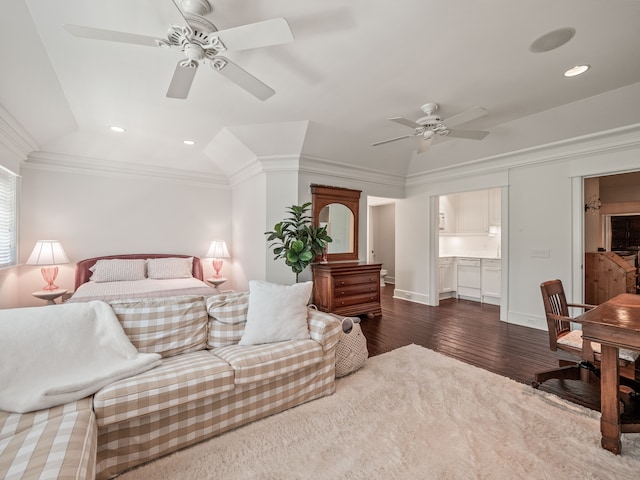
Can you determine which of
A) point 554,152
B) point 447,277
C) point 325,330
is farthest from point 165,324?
point 447,277

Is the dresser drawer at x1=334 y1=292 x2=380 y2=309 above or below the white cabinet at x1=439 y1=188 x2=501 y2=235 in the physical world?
below

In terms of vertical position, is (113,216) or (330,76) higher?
(330,76)

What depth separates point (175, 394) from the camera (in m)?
1.62

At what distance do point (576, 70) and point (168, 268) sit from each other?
5.73 meters

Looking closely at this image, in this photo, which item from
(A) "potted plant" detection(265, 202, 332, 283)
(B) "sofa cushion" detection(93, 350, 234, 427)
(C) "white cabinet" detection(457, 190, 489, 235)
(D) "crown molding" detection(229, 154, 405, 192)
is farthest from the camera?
(C) "white cabinet" detection(457, 190, 489, 235)

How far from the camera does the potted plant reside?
13.1 feet

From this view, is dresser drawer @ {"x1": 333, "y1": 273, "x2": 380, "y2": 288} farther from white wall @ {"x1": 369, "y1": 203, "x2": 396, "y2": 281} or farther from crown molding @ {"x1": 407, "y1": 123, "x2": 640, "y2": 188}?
white wall @ {"x1": 369, "y1": 203, "x2": 396, "y2": 281}

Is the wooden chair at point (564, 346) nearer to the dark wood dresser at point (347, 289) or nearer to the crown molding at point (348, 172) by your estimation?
the dark wood dresser at point (347, 289)

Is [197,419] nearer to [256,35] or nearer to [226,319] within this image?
[226,319]

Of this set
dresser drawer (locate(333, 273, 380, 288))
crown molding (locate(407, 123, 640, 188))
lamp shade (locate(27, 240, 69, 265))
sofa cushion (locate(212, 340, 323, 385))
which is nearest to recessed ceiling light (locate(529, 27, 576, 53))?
crown molding (locate(407, 123, 640, 188))

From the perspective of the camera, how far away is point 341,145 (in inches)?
176

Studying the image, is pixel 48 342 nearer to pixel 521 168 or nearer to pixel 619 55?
pixel 619 55

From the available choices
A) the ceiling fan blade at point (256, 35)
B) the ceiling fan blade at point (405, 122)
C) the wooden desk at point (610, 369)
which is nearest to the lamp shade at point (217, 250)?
the ceiling fan blade at point (405, 122)

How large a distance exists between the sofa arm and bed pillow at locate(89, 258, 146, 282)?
342cm
